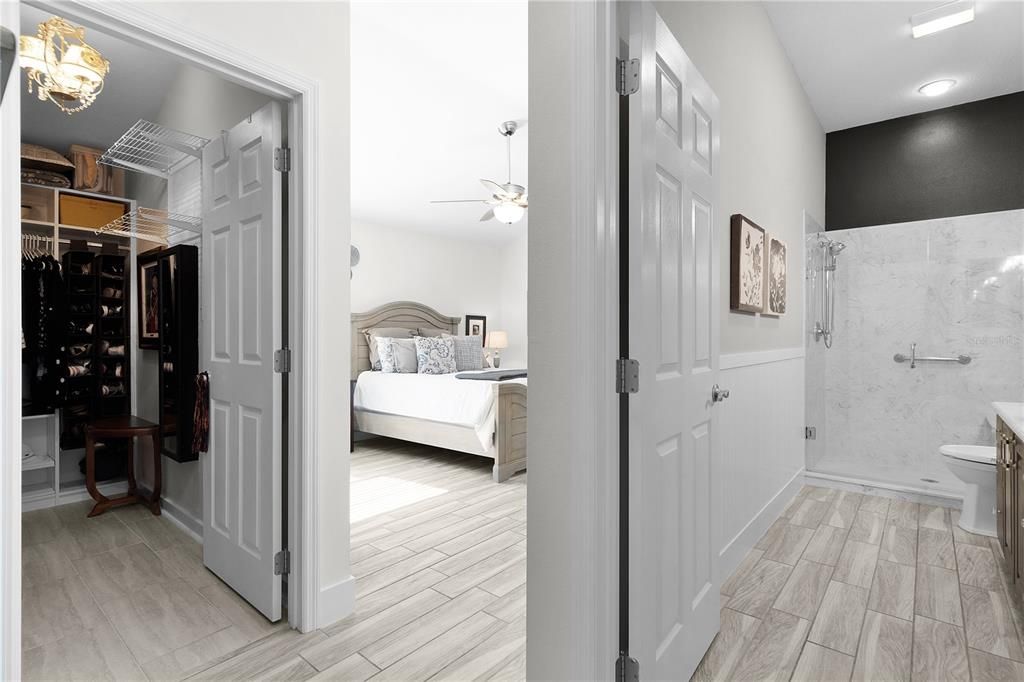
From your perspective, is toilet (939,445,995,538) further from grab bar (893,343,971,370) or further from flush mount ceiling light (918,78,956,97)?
flush mount ceiling light (918,78,956,97)

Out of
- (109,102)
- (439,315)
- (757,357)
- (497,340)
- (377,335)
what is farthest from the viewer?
(497,340)

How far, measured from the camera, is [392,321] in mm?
6273

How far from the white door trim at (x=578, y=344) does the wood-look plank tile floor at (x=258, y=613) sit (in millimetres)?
625

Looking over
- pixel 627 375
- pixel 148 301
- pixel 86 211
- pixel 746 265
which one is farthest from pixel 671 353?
pixel 86 211

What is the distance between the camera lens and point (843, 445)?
4.45m

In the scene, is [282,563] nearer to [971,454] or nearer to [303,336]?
[303,336]

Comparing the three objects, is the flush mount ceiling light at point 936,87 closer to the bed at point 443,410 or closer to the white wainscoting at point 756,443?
the white wainscoting at point 756,443

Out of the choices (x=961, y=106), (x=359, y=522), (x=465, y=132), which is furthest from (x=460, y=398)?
(x=961, y=106)

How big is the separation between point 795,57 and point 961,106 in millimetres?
1647

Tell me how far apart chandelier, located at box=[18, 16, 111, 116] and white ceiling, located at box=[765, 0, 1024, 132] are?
10.9 feet

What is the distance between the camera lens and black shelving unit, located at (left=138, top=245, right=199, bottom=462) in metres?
2.90

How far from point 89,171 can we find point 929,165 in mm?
6249

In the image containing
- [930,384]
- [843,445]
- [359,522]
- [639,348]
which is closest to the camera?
[639,348]

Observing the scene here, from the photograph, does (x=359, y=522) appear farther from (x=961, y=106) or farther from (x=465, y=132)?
(x=961, y=106)
